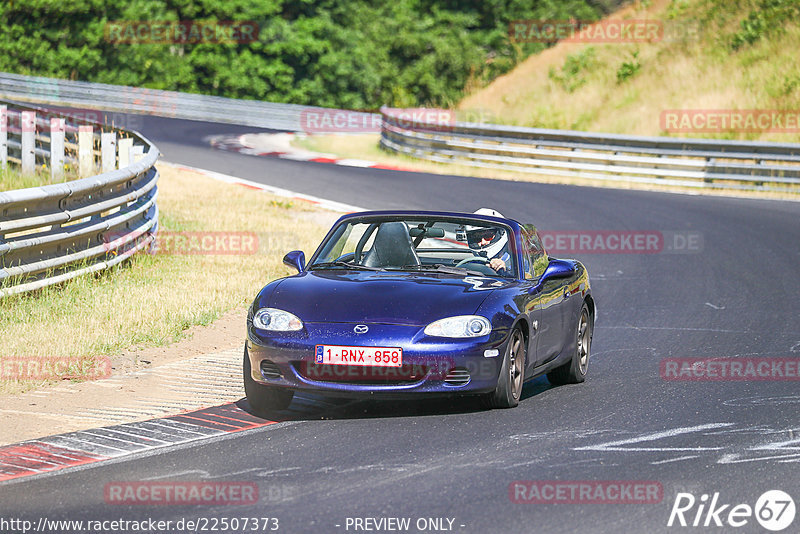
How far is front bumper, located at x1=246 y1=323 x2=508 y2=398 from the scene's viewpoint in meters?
7.75

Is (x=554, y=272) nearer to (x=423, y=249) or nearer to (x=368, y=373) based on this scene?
(x=423, y=249)

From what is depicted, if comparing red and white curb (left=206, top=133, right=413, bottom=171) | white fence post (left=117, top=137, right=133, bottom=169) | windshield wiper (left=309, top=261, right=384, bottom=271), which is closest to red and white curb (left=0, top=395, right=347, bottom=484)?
windshield wiper (left=309, top=261, right=384, bottom=271)

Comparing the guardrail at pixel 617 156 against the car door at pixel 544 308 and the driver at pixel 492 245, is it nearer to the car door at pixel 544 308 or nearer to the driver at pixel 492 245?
the car door at pixel 544 308

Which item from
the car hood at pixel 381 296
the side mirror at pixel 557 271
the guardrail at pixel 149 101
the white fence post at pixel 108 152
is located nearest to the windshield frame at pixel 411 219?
the side mirror at pixel 557 271

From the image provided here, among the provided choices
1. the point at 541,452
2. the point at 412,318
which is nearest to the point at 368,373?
the point at 412,318

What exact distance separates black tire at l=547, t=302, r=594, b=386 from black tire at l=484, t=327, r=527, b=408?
Result: 1.14 m

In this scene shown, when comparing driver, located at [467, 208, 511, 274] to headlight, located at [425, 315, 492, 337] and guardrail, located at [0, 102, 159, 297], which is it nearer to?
headlight, located at [425, 315, 492, 337]

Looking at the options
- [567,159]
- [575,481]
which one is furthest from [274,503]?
[567,159]

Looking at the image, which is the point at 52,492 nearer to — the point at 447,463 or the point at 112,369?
the point at 447,463

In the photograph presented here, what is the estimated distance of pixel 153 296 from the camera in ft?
40.5

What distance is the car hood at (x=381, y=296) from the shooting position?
793 cm

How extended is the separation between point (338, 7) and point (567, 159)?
121ft

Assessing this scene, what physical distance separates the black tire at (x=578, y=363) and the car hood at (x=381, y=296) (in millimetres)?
1171

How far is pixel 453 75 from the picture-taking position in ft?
202
